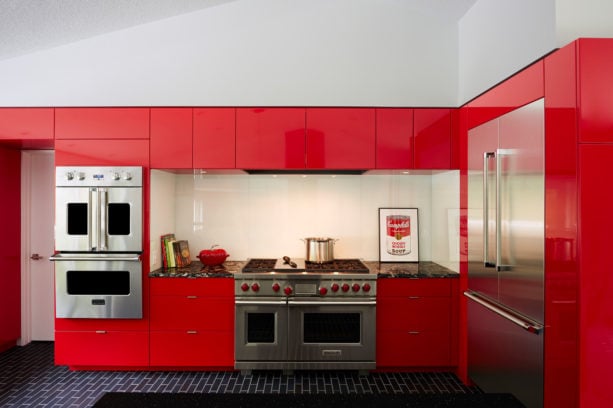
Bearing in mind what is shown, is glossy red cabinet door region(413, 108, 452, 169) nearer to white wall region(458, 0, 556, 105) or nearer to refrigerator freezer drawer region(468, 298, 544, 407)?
white wall region(458, 0, 556, 105)

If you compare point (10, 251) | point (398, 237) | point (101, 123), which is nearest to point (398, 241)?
point (398, 237)

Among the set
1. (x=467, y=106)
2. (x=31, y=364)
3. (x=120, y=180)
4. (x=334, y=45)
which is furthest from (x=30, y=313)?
(x=467, y=106)

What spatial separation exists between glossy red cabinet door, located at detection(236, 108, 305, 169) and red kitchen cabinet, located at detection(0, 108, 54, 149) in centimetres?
162

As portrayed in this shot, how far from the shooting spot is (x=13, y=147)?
3.72 metres

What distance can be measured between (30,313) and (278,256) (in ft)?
8.50

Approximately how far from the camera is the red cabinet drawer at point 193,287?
3.21m

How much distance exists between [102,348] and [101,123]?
6.25 feet

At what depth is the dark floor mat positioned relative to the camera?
112cm

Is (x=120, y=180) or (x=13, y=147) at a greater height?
(x=13, y=147)

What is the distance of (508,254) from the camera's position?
2.40m

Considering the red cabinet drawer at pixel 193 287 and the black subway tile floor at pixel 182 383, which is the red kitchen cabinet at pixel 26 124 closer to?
the red cabinet drawer at pixel 193 287

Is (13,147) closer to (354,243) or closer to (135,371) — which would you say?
(135,371)

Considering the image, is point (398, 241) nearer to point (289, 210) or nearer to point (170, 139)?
point (289, 210)

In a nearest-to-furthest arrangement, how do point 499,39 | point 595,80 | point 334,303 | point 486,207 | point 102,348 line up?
point 595,80
point 486,207
point 499,39
point 334,303
point 102,348
